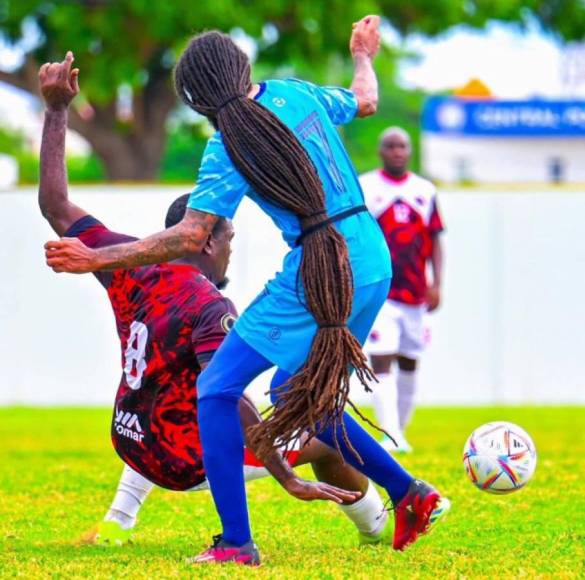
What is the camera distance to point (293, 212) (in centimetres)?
498

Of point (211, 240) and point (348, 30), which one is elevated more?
point (348, 30)

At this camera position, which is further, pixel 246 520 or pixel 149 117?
pixel 149 117

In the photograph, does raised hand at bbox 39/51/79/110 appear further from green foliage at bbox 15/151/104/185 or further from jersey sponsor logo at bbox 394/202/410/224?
green foliage at bbox 15/151/104/185

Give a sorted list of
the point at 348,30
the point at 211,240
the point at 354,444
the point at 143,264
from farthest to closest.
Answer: the point at 348,30
the point at 211,240
the point at 354,444
the point at 143,264

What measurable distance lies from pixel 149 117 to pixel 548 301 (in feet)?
46.7

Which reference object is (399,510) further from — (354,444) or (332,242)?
(332,242)

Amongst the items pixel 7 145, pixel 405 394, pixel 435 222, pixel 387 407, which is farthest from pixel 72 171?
pixel 387 407

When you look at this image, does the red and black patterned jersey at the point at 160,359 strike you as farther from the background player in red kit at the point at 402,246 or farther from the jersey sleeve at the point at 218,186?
the background player in red kit at the point at 402,246

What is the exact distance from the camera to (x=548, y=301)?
1609cm

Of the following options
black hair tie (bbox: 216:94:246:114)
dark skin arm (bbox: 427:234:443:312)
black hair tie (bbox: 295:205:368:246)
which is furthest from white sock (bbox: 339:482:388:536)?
dark skin arm (bbox: 427:234:443:312)

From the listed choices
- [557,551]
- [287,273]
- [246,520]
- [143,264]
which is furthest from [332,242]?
[557,551]

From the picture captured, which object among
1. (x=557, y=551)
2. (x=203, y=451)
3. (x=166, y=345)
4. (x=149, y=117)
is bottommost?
(x=557, y=551)

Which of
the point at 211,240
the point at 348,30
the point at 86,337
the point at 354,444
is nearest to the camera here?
the point at 354,444

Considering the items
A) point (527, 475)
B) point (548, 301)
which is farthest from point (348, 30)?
point (527, 475)
